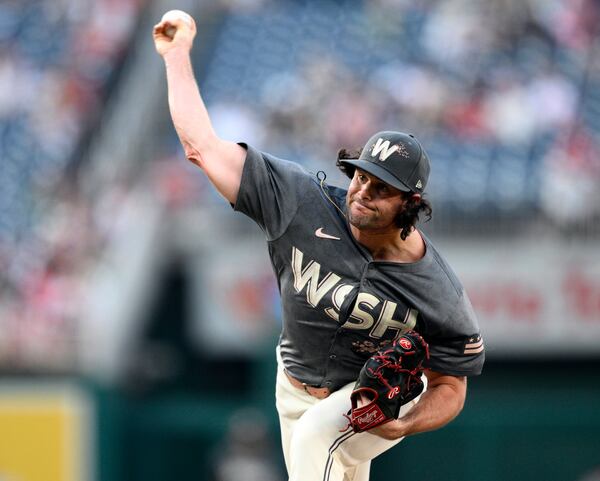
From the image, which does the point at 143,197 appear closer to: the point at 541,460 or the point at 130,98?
the point at 130,98

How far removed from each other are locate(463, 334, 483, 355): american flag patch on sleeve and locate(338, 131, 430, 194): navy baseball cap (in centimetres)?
53

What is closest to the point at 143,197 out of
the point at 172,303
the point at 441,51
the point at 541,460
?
the point at 172,303

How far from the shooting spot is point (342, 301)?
414 cm

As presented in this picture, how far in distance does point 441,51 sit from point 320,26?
Answer: 184 centimetres

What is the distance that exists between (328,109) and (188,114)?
692 centimetres

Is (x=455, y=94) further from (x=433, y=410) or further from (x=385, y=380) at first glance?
(x=385, y=380)

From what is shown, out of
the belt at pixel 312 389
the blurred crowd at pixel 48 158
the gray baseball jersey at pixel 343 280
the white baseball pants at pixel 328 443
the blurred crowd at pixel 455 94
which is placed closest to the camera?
the gray baseball jersey at pixel 343 280

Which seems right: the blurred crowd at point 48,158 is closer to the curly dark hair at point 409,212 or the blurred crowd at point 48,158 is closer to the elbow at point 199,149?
the elbow at point 199,149

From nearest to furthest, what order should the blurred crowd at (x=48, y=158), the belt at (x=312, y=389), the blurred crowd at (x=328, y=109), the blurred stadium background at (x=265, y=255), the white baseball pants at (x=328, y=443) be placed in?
the white baseball pants at (x=328, y=443), the belt at (x=312, y=389), the blurred stadium background at (x=265, y=255), the blurred crowd at (x=328, y=109), the blurred crowd at (x=48, y=158)

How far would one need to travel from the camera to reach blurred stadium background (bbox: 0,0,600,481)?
9.66m

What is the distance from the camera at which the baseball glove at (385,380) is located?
13.1ft

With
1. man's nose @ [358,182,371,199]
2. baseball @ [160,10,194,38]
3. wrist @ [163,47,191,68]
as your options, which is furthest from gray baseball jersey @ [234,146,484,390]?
baseball @ [160,10,194,38]

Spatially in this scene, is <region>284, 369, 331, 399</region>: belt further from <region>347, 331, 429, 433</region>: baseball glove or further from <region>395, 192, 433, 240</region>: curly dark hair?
<region>395, 192, 433, 240</region>: curly dark hair

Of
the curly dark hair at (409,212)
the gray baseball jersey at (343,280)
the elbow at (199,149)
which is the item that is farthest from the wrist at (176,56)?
the curly dark hair at (409,212)
